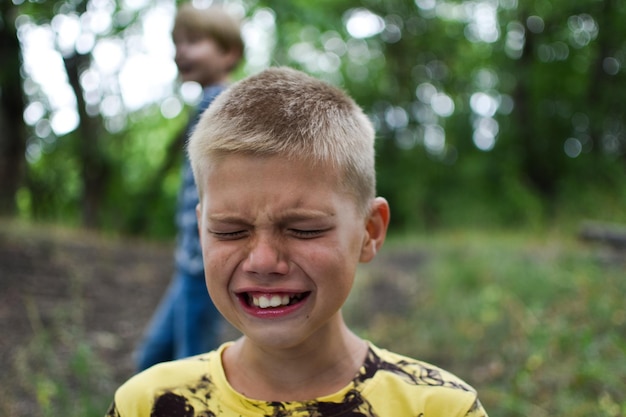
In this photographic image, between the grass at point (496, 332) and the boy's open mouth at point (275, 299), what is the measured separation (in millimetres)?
1444

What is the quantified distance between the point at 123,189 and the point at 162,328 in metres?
7.62

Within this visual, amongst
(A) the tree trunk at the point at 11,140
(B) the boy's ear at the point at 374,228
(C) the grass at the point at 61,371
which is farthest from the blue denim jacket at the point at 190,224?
(A) the tree trunk at the point at 11,140

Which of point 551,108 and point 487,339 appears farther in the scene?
point 551,108

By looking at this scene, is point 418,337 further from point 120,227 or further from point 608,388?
point 120,227

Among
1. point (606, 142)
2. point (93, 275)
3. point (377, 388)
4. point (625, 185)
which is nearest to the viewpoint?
point (377, 388)

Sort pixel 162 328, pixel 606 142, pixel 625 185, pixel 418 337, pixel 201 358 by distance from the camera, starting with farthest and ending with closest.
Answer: pixel 606 142 → pixel 625 185 → pixel 418 337 → pixel 162 328 → pixel 201 358

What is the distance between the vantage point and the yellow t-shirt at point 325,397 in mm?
1431

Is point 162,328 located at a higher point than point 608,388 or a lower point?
higher

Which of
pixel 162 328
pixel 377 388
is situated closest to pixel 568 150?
pixel 162 328

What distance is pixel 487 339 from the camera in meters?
4.26

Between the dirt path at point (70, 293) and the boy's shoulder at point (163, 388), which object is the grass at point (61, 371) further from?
the boy's shoulder at point (163, 388)

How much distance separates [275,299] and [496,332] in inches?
126

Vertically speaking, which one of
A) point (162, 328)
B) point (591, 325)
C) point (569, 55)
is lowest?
point (591, 325)

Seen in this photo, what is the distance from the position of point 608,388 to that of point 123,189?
8.39 metres
